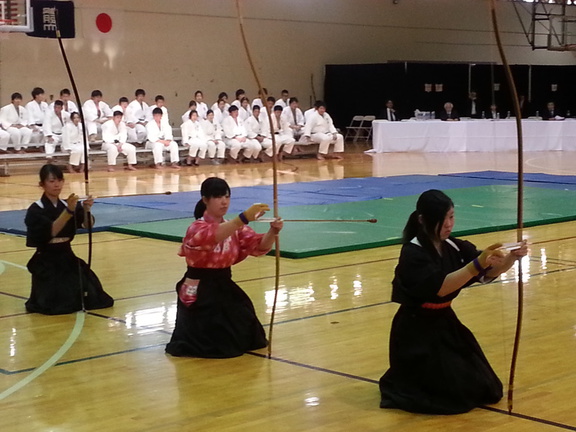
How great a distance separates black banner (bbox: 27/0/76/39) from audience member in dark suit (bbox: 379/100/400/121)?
7.96 meters

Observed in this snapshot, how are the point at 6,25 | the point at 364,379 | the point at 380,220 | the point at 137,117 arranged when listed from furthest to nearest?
the point at 137,117
the point at 6,25
the point at 380,220
the point at 364,379

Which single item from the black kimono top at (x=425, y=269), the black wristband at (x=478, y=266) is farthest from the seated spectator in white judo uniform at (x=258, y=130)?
the black wristband at (x=478, y=266)

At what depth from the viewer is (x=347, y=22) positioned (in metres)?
26.2

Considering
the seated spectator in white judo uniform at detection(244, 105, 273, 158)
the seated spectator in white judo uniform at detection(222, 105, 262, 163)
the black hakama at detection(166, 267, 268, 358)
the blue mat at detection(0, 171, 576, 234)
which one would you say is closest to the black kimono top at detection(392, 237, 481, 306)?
the black hakama at detection(166, 267, 268, 358)

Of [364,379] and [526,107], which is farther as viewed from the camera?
[526,107]

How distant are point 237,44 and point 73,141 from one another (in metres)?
6.63

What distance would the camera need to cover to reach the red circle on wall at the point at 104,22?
20.9m

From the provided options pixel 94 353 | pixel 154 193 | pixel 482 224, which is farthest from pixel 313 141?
pixel 94 353

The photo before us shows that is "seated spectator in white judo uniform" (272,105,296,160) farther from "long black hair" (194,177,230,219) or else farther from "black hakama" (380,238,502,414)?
"black hakama" (380,238,502,414)

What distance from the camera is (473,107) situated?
2612 cm

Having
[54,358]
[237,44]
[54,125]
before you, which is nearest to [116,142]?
[54,125]

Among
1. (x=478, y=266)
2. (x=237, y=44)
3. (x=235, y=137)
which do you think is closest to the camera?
(x=478, y=266)

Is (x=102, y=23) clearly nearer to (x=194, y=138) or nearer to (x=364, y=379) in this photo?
(x=194, y=138)

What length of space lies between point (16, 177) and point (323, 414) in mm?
14169
